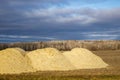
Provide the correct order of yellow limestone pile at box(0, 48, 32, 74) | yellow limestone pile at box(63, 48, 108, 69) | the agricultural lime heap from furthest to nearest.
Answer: yellow limestone pile at box(63, 48, 108, 69) < the agricultural lime heap < yellow limestone pile at box(0, 48, 32, 74)

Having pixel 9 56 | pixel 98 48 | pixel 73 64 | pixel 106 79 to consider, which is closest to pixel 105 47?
pixel 98 48

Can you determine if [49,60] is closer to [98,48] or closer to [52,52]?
[52,52]

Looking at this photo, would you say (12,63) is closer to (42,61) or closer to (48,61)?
(42,61)

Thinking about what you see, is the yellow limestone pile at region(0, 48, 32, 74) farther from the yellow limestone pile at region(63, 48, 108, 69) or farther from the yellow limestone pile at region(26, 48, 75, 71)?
the yellow limestone pile at region(63, 48, 108, 69)

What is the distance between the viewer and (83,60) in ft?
133

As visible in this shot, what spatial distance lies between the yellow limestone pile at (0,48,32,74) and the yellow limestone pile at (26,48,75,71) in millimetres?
1093

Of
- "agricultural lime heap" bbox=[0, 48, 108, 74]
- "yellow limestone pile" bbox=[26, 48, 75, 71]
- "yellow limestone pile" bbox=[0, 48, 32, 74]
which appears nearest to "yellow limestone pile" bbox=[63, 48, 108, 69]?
"agricultural lime heap" bbox=[0, 48, 108, 74]

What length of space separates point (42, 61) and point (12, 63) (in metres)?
3.76

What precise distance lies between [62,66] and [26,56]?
4.70 metres

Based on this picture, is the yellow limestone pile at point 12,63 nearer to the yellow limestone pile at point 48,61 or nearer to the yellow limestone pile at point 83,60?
the yellow limestone pile at point 48,61

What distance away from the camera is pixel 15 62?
116 ft

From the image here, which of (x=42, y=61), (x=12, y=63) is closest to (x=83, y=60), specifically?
(x=42, y=61)

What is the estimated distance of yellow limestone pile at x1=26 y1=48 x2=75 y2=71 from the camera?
36.6 meters

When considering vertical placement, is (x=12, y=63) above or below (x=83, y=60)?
above
